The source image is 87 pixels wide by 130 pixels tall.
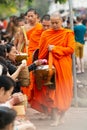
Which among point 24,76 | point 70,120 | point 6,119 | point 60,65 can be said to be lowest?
point 70,120

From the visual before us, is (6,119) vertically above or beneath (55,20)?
above

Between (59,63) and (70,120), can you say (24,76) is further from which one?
(70,120)

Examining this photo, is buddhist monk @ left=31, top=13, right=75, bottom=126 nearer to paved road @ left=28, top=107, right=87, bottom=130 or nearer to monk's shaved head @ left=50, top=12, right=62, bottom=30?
monk's shaved head @ left=50, top=12, right=62, bottom=30

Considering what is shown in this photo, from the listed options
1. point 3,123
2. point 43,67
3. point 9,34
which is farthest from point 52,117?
point 9,34

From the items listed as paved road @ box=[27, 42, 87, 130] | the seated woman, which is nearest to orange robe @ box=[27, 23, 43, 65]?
paved road @ box=[27, 42, 87, 130]

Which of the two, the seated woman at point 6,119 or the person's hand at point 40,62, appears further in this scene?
the person's hand at point 40,62

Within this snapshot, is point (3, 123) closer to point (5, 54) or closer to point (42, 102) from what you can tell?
point (5, 54)

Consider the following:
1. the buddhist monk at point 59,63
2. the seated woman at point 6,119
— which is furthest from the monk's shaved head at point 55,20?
the seated woman at point 6,119

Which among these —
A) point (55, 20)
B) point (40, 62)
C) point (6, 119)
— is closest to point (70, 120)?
point (40, 62)

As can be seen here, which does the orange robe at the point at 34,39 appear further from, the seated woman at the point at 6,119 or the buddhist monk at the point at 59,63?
the seated woman at the point at 6,119

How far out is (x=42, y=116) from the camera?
391 inches

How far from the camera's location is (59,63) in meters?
9.22

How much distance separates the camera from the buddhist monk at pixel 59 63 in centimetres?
905

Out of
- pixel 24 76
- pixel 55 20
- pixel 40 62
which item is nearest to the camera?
pixel 24 76
